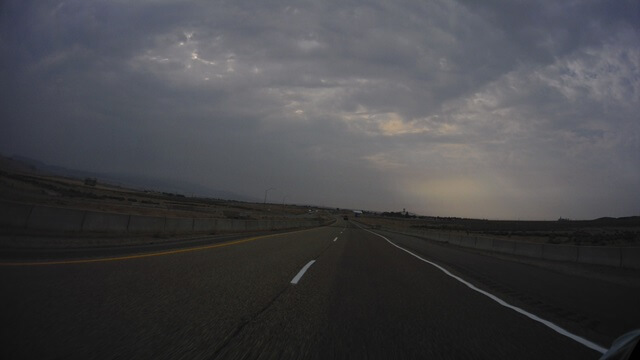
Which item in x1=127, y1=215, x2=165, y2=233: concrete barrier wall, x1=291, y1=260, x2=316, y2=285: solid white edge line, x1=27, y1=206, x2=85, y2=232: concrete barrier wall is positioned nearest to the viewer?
x1=291, y1=260, x2=316, y2=285: solid white edge line

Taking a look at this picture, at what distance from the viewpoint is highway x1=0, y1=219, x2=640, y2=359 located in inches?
180

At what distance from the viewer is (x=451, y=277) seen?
11695 millimetres

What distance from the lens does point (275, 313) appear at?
6.22 m

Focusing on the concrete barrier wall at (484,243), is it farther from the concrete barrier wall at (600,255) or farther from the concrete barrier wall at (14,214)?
the concrete barrier wall at (14,214)

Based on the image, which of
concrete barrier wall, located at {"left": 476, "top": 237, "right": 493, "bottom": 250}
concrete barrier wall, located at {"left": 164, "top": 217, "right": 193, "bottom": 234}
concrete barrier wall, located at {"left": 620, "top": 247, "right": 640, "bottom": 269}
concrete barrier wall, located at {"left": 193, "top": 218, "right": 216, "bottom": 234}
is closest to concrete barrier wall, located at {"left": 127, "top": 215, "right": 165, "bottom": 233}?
concrete barrier wall, located at {"left": 164, "top": 217, "right": 193, "bottom": 234}

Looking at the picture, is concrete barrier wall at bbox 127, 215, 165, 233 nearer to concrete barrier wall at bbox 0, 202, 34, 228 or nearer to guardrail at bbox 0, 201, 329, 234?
guardrail at bbox 0, 201, 329, 234

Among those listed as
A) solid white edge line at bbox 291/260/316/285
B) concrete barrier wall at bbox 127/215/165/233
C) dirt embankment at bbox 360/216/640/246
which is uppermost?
dirt embankment at bbox 360/216/640/246

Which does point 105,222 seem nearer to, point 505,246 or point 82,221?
→ point 82,221

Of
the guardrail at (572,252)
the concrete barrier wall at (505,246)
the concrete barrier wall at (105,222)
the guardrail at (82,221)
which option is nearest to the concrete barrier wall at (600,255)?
the guardrail at (572,252)

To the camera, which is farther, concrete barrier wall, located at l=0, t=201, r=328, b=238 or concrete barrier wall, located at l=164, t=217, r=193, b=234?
concrete barrier wall, located at l=164, t=217, r=193, b=234

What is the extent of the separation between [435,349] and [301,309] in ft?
7.76

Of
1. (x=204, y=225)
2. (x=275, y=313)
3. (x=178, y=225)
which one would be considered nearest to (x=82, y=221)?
(x=178, y=225)

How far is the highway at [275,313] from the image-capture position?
4.56 meters

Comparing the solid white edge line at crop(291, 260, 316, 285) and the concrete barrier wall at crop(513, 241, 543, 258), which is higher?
the concrete barrier wall at crop(513, 241, 543, 258)
